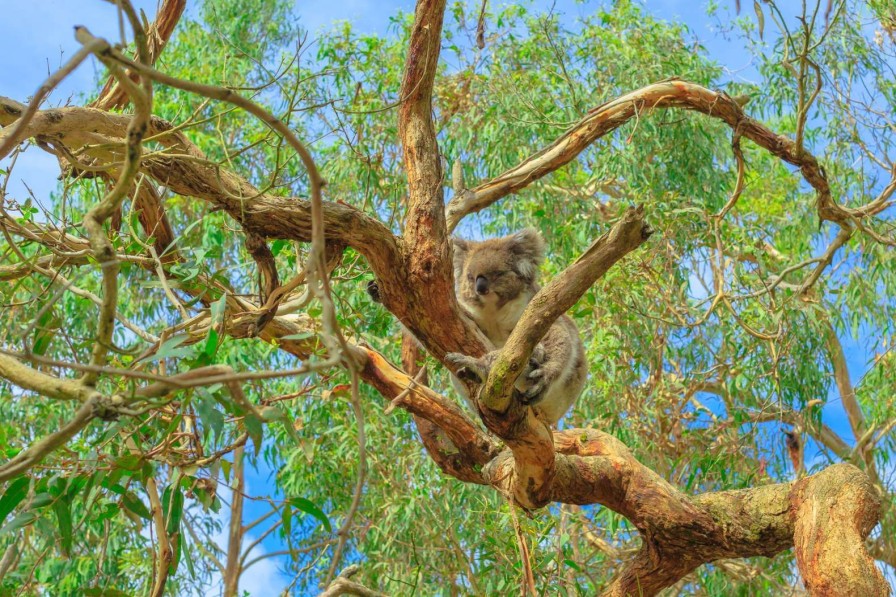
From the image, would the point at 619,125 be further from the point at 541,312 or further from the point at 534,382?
the point at 541,312

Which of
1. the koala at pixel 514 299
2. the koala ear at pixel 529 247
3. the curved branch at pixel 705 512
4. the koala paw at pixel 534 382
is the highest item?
the koala ear at pixel 529 247

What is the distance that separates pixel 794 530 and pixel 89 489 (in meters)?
2.15

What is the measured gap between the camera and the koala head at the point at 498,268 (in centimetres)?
379

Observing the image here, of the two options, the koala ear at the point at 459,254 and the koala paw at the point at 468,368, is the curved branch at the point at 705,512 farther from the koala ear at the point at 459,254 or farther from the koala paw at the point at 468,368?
the koala ear at the point at 459,254

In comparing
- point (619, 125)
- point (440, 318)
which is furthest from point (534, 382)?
point (619, 125)

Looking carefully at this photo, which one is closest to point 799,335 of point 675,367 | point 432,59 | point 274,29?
point 675,367

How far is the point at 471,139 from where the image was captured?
23.5ft

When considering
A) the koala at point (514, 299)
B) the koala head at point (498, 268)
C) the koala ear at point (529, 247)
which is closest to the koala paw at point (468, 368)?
the koala at point (514, 299)

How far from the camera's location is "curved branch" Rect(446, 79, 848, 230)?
3.80 m

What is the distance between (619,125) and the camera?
13.4 feet

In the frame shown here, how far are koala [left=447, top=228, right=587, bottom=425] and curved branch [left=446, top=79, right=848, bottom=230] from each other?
0.23 metres

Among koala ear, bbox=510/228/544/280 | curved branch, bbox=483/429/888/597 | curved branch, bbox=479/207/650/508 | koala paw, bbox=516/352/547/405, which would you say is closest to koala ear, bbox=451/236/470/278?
koala ear, bbox=510/228/544/280

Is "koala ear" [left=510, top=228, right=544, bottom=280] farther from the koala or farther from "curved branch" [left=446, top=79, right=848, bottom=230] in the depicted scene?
"curved branch" [left=446, top=79, right=848, bottom=230]

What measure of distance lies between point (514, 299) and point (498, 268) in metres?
0.14
